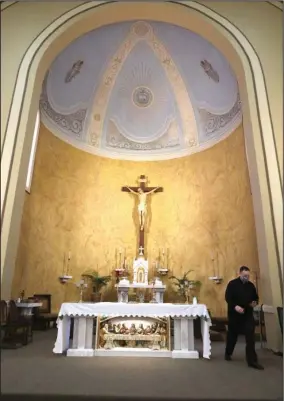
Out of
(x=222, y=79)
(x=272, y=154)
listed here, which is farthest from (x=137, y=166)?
(x=272, y=154)

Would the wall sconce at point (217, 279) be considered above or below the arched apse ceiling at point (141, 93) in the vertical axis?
below

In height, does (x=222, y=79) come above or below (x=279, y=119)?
above

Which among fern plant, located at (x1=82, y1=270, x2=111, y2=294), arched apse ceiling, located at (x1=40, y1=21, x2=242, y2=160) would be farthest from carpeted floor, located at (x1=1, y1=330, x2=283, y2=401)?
arched apse ceiling, located at (x1=40, y1=21, x2=242, y2=160)

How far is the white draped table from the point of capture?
565cm

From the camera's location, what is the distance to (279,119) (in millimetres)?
4195

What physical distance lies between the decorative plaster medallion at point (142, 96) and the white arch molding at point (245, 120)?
5.51 metres

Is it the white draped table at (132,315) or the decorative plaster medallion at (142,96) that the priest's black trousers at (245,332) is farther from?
the decorative plaster medallion at (142,96)

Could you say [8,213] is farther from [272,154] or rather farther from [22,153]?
[272,154]

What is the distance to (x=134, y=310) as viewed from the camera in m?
5.86

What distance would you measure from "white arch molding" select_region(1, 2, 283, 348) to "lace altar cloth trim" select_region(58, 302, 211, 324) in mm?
1447

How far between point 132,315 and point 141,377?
1.94m

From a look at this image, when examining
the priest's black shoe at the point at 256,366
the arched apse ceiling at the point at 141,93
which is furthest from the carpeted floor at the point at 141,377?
the arched apse ceiling at the point at 141,93

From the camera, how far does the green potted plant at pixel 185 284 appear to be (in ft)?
30.1

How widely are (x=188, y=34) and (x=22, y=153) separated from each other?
261 inches
